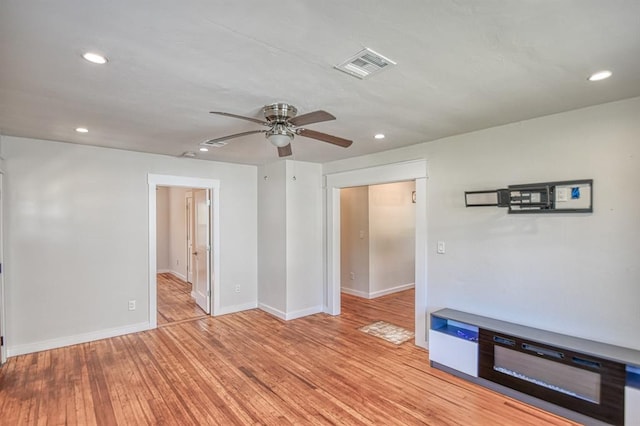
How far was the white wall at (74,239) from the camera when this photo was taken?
146 inches

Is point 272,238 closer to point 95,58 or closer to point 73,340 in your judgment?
point 73,340

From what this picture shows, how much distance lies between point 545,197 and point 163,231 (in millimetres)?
8900

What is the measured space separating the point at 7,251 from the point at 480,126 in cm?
536

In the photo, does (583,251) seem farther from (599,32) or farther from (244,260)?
(244,260)

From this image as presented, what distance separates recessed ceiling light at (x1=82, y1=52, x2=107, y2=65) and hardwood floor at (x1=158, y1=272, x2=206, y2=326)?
400 cm

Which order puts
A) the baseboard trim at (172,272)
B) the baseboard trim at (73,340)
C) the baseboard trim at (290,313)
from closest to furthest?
the baseboard trim at (73,340) → the baseboard trim at (290,313) → the baseboard trim at (172,272)

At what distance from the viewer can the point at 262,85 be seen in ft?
7.19

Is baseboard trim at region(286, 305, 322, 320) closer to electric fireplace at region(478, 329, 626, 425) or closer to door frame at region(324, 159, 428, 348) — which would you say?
door frame at region(324, 159, 428, 348)

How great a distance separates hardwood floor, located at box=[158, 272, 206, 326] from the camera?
5152 mm

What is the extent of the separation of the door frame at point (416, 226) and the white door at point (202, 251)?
1976 millimetres

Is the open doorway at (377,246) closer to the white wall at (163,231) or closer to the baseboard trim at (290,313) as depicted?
the baseboard trim at (290,313)

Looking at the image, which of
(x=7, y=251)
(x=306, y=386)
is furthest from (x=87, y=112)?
(x=306, y=386)

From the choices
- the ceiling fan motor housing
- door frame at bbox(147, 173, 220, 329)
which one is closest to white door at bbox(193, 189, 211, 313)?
door frame at bbox(147, 173, 220, 329)

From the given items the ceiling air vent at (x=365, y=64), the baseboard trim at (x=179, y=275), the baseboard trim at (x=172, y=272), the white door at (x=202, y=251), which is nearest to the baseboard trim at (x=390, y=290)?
the white door at (x=202, y=251)
